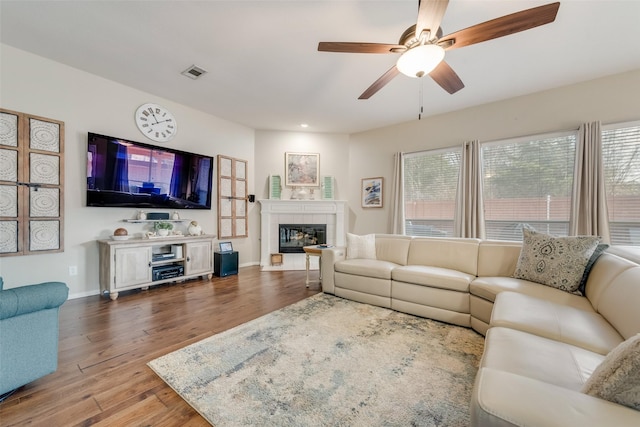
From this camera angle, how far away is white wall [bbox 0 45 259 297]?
2.82 m

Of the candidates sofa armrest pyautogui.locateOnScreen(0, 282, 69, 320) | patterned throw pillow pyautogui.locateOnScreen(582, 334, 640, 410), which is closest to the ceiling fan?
patterned throw pillow pyautogui.locateOnScreen(582, 334, 640, 410)

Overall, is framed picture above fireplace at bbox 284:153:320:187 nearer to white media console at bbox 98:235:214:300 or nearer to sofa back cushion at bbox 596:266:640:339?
white media console at bbox 98:235:214:300

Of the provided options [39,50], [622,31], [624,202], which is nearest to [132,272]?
[39,50]

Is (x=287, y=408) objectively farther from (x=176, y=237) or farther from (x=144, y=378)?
(x=176, y=237)

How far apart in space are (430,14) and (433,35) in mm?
215

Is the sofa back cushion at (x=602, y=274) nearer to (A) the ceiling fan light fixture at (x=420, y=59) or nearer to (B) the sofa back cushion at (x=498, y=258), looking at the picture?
(B) the sofa back cushion at (x=498, y=258)

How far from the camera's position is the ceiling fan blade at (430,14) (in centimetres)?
155

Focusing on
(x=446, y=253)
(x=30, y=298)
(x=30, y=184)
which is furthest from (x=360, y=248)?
(x=30, y=184)

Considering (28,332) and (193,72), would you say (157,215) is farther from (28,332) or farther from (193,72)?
(28,332)

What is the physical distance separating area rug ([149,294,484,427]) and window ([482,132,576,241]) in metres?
2.42

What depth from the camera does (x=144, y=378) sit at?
171 centimetres

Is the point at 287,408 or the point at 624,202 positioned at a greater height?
the point at 624,202

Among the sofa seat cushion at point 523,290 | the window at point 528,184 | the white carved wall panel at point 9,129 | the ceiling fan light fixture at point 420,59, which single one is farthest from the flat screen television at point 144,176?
the window at point 528,184

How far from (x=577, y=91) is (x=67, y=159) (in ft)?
21.8
